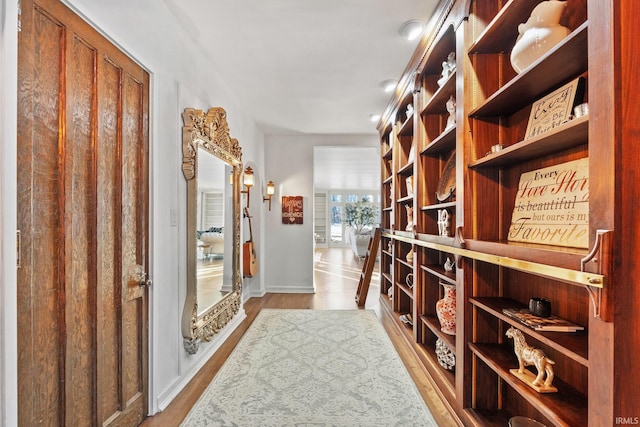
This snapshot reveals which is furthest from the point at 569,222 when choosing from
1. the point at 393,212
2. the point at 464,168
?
the point at 393,212

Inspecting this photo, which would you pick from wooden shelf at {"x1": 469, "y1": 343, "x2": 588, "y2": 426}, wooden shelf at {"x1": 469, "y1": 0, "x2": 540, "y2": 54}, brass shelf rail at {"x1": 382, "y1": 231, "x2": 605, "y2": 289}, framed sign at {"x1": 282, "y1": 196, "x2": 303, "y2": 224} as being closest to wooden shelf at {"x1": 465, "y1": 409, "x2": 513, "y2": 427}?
wooden shelf at {"x1": 469, "y1": 343, "x2": 588, "y2": 426}

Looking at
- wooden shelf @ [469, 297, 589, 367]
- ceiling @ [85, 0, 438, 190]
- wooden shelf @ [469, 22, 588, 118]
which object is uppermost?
ceiling @ [85, 0, 438, 190]

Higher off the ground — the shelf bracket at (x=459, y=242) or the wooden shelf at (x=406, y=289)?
the shelf bracket at (x=459, y=242)

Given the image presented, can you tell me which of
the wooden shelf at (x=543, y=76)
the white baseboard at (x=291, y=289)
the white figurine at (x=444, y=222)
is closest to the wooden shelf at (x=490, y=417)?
the white figurine at (x=444, y=222)

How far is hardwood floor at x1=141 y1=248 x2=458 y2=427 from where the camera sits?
6.40 ft

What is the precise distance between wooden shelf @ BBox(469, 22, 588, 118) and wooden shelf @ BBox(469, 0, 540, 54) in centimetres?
34

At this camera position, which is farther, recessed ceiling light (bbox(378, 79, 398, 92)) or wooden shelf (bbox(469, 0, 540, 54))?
recessed ceiling light (bbox(378, 79, 398, 92))

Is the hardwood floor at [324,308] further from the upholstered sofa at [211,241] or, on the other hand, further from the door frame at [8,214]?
the door frame at [8,214]

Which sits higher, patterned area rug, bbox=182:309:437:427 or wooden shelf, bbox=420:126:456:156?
wooden shelf, bbox=420:126:456:156

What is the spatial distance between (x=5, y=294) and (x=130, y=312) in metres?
0.80

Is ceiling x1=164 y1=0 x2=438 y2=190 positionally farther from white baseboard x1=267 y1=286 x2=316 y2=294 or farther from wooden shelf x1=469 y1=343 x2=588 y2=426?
white baseboard x1=267 y1=286 x2=316 y2=294

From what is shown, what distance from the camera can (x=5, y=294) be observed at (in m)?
1.04

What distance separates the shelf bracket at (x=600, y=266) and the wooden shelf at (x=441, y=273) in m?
1.11

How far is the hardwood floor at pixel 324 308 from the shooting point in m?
1.95
